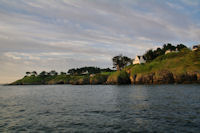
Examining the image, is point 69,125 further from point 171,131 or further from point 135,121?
point 171,131

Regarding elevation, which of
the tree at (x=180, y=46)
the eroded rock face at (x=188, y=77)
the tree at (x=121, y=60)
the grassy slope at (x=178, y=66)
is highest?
the tree at (x=180, y=46)

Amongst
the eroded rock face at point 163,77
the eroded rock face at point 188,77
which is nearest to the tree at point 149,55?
the eroded rock face at point 163,77

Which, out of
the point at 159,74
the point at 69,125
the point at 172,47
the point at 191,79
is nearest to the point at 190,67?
the point at 191,79

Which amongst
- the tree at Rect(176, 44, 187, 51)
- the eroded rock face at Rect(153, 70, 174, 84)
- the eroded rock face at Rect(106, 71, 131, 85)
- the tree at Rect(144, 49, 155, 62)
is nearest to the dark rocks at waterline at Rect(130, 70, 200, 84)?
the eroded rock face at Rect(153, 70, 174, 84)

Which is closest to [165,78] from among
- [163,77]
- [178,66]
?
[163,77]

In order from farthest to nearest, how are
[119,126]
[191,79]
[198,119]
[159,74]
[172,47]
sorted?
[172,47] → [159,74] → [191,79] → [198,119] → [119,126]

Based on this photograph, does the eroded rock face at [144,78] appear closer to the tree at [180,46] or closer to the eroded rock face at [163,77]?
the eroded rock face at [163,77]

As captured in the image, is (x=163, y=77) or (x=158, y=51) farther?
(x=158, y=51)

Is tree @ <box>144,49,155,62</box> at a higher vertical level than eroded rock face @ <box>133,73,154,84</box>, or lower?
higher

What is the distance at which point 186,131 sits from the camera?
13969 millimetres

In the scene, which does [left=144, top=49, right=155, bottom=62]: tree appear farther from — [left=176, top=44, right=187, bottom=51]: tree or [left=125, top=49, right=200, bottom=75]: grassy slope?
[left=125, top=49, right=200, bottom=75]: grassy slope

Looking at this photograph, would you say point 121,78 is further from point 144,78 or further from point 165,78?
point 165,78

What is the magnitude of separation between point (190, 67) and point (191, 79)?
737 centimetres

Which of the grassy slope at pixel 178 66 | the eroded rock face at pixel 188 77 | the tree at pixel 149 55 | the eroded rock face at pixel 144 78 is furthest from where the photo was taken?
the tree at pixel 149 55
